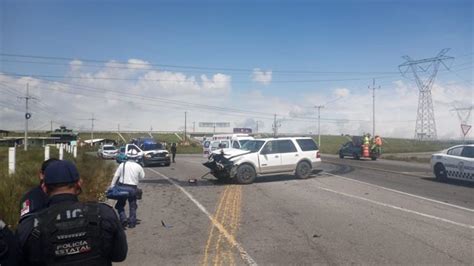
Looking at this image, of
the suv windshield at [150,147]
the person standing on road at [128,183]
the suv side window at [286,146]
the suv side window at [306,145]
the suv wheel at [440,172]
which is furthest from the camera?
the suv windshield at [150,147]

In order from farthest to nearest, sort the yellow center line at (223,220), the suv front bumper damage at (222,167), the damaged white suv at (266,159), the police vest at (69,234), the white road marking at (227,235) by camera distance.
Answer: the damaged white suv at (266,159), the suv front bumper damage at (222,167), the yellow center line at (223,220), the white road marking at (227,235), the police vest at (69,234)

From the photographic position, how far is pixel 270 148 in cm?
1931

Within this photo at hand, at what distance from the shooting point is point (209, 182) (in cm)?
1895

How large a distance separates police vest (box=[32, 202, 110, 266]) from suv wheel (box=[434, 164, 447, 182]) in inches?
710

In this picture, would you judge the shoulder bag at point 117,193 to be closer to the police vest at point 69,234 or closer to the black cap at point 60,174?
the black cap at point 60,174

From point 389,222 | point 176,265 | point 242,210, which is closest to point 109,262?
point 176,265

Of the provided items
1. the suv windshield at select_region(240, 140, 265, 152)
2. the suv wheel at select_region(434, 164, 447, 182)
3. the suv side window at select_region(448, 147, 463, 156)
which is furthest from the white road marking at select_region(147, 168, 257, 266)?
the suv side window at select_region(448, 147, 463, 156)

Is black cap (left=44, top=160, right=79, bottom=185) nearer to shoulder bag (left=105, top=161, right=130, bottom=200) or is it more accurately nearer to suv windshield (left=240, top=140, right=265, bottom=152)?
shoulder bag (left=105, top=161, right=130, bottom=200)

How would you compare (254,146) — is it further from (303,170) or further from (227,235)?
(227,235)

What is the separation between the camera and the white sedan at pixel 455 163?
56.2 feet

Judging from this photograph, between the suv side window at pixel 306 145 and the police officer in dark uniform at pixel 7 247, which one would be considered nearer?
the police officer in dark uniform at pixel 7 247

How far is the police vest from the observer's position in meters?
2.98

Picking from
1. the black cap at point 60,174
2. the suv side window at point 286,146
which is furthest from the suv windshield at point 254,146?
the black cap at point 60,174

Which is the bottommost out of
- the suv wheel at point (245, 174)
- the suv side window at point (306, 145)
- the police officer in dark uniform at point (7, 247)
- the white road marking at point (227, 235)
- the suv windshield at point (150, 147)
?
the white road marking at point (227, 235)
